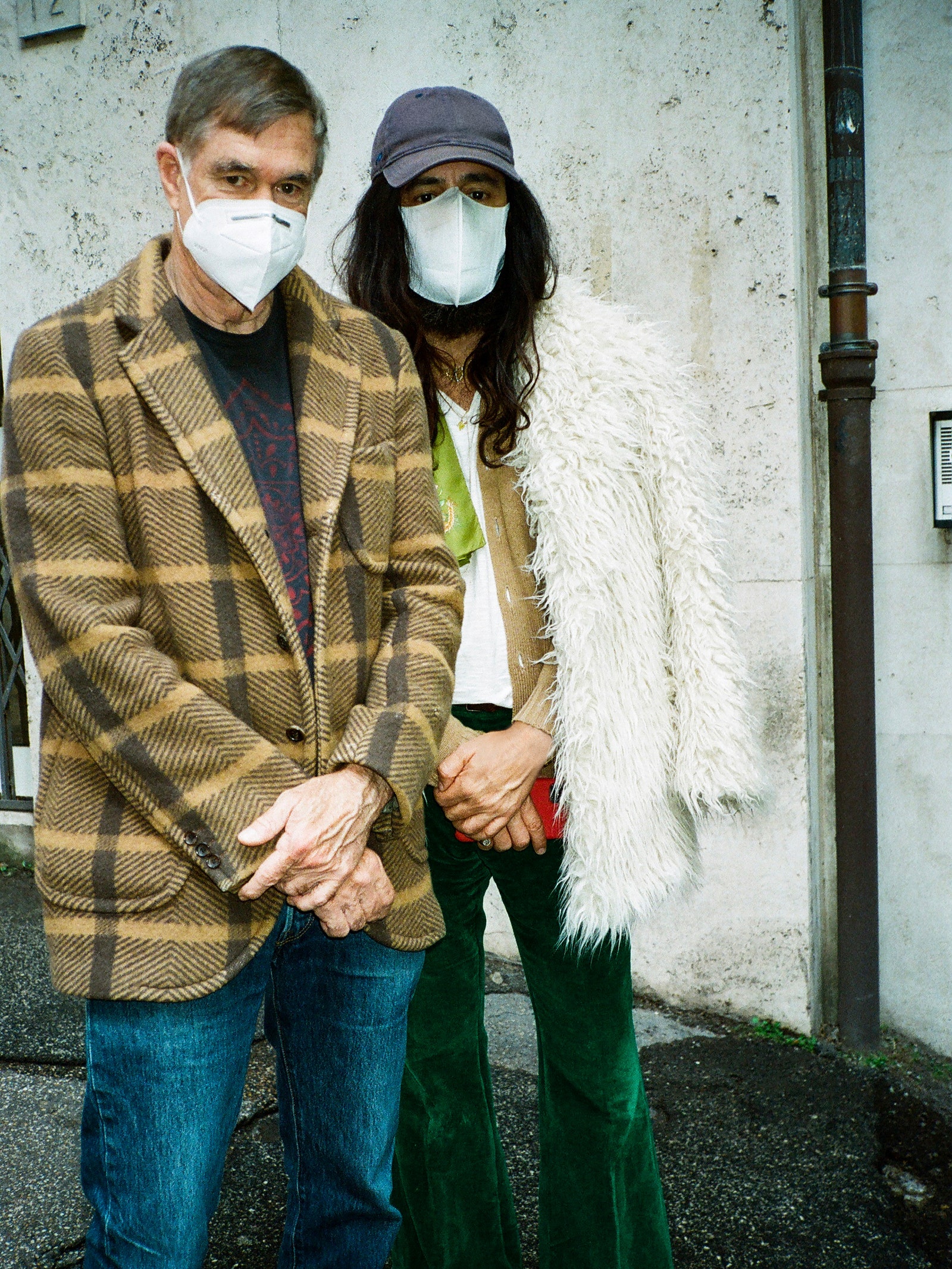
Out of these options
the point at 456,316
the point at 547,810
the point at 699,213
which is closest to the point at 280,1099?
the point at 547,810

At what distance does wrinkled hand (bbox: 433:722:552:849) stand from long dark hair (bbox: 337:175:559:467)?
482 mm

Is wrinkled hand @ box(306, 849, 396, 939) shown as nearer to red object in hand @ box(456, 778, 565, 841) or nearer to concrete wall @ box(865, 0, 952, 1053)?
red object in hand @ box(456, 778, 565, 841)

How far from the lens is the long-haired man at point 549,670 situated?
1.89 meters

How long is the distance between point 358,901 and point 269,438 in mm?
674

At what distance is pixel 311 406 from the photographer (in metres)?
1.65

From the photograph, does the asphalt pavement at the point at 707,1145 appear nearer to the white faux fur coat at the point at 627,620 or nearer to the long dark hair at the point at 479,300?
the white faux fur coat at the point at 627,620

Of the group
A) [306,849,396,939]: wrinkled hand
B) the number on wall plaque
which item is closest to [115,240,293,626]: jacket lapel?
[306,849,396,939]: wrinkled hand

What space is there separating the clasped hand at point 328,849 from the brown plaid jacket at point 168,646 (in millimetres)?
25

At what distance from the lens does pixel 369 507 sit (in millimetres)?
1681

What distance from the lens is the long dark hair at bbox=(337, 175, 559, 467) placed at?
77.9 inches

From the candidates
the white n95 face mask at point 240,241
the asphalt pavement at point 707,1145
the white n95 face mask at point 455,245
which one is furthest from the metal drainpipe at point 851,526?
the white n95 face mask at point 240,241

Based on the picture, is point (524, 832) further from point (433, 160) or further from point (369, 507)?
point (433, 160)

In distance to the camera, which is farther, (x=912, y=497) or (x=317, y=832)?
(x=912, y=497)

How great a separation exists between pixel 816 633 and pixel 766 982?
1.08 m
